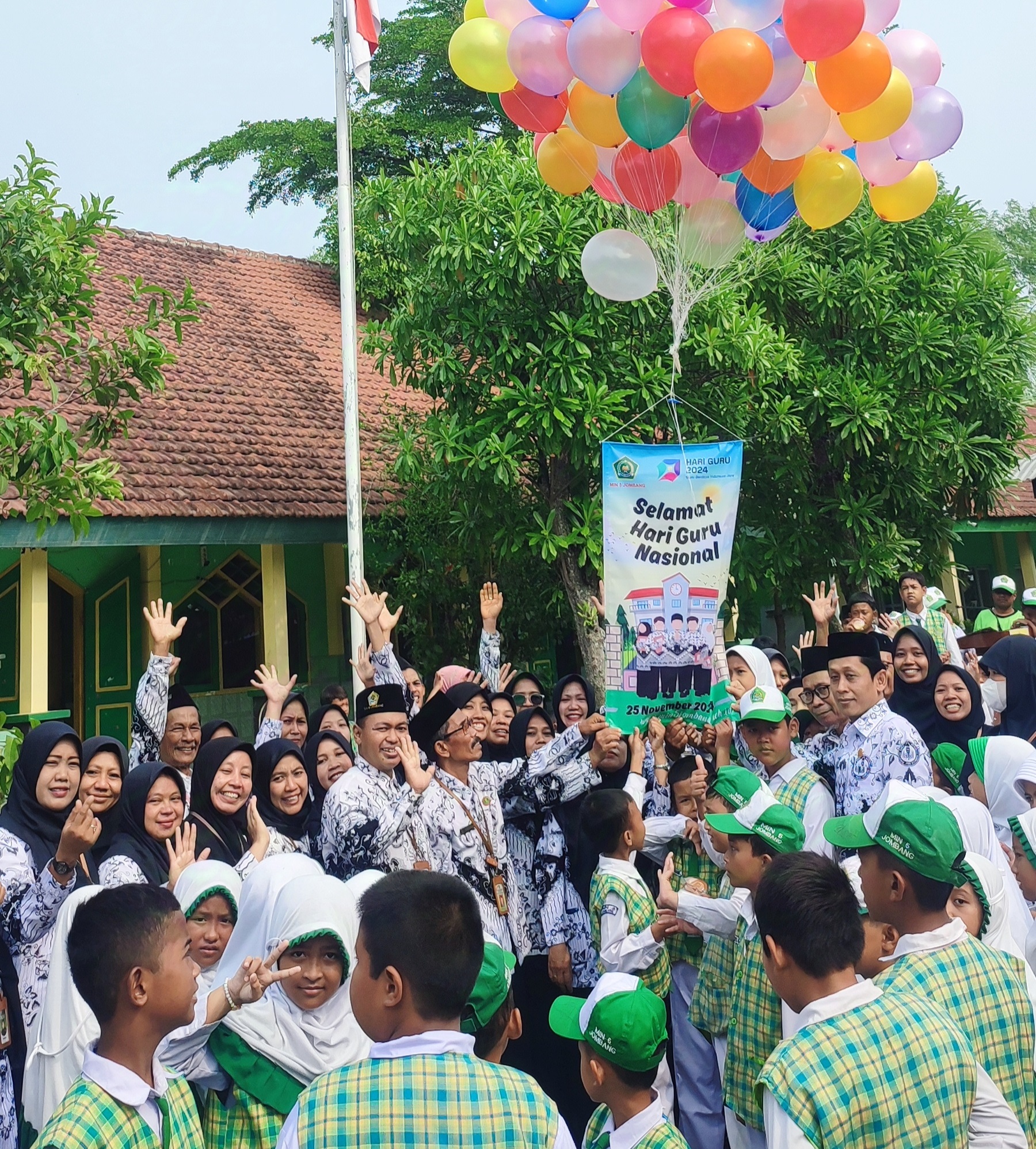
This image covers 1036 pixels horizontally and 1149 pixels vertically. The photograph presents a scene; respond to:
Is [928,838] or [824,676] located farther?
[824,676]

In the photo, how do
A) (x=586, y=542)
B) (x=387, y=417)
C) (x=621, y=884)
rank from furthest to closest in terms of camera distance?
(x=387, y=417), (x=586, y=542), (x=621, y=884)

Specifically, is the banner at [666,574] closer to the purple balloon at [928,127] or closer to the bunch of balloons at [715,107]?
the bunch of balloons at [715,107]

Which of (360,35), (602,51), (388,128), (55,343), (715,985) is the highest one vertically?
(388,128)

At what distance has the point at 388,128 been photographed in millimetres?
18234

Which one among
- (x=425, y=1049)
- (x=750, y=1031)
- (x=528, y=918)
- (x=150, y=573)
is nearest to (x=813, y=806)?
(x=750, y=1031)

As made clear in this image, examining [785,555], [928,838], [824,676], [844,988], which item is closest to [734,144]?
[824,676]

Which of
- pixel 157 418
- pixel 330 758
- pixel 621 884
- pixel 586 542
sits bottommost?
pixel 621 884

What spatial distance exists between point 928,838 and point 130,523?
8.07 metres

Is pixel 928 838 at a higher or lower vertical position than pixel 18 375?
lower

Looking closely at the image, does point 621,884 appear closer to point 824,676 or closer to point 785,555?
point 824,676

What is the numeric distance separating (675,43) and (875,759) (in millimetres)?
3167

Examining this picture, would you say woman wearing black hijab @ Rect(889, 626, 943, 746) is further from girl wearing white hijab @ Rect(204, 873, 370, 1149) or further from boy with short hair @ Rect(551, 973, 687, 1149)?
girl wearing white hijab @ Rect(204, 873, 370, 1149)

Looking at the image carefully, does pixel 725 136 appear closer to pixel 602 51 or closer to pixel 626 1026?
pixel 602 51

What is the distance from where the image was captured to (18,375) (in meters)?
9.29
